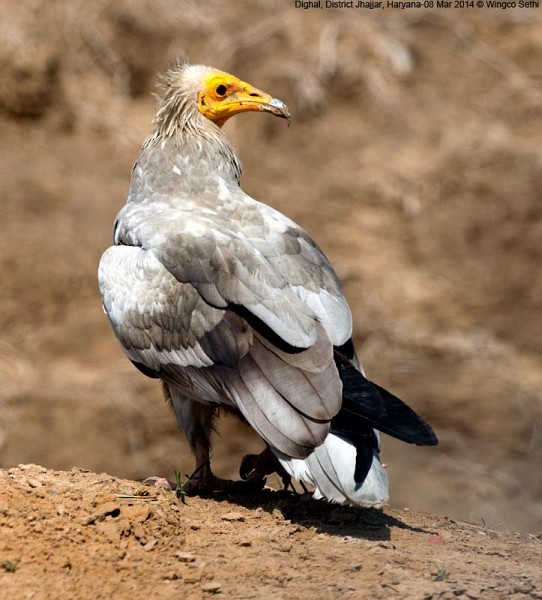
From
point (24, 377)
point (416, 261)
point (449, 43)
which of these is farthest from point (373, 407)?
point (449, 43)

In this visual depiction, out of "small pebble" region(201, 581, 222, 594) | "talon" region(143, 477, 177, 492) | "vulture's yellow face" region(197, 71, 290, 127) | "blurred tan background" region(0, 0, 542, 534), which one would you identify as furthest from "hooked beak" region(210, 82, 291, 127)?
"blurred tan background" region(0, 0, 542, 534)

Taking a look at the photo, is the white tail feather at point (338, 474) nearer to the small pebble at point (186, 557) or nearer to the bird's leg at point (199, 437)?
the small pebble at point (186, 557)

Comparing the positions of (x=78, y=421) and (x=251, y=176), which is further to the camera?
(x=251, y=176)

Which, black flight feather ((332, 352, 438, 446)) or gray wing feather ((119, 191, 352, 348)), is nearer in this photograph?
black flight feather ((332, 352, 438, 446))

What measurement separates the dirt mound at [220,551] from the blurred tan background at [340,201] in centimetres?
660

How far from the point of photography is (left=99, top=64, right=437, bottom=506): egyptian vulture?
5.33m

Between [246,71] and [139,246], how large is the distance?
8906 millimetres

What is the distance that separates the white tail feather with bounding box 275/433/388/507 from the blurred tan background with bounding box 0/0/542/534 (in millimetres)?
6876

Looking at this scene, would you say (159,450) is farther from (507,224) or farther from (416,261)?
(507,224)

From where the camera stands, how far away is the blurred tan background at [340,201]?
12.6m

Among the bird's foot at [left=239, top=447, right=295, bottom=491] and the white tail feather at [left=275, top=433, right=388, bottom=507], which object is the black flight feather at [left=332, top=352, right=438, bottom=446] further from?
the bird's foot at [left=239, top=447, right=295, bottom=491]

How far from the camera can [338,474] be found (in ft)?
17.3

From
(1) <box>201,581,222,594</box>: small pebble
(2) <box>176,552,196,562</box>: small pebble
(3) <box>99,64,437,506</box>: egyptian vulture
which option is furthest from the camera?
(3) <box>99,64,437,506</box>: egyptian vulture

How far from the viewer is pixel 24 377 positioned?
41.9 feet
